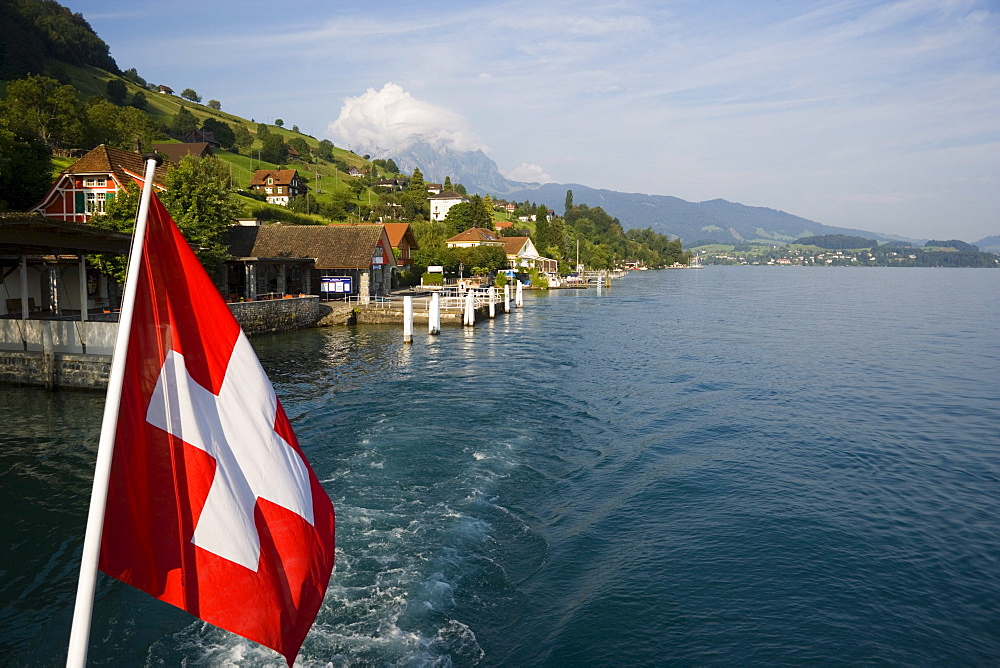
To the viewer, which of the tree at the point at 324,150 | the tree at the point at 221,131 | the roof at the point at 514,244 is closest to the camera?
the roof at the point at 514,244

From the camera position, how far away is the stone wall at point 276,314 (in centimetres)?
3869

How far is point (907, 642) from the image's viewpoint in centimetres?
993

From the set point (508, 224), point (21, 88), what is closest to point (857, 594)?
point (21, 88)

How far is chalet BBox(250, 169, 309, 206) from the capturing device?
117m

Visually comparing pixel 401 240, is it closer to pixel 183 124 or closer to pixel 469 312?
pixel 469 312

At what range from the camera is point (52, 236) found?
22656 millimetres

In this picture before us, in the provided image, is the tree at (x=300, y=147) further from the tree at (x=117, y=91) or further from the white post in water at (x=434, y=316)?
the white post in water at (x=434, y=316)

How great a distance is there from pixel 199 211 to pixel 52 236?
2211cm

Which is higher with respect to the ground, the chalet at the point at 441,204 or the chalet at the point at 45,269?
the chalet at the point at 441,204

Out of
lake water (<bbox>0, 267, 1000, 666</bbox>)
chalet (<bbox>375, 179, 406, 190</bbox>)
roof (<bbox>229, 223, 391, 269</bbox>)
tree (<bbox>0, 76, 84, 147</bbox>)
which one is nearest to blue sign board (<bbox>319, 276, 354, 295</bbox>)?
roof (<bbox>229, 223, 391, 269</bbox>)

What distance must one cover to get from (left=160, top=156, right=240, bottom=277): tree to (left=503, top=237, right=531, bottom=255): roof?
63.9 meters

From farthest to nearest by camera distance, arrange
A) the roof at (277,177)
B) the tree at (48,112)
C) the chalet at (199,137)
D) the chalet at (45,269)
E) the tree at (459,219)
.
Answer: the chalet at (199,137) < the roof at (277,177) < the tree at (459,219) < the tree at (48,112) < the chalet at (45,269)

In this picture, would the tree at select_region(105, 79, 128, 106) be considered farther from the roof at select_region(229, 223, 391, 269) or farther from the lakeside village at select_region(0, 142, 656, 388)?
the roof at select_region(229, 223, 391, 269)

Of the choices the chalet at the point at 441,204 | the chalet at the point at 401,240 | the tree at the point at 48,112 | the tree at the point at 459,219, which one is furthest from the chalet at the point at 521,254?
the tree at the point at 48,112
